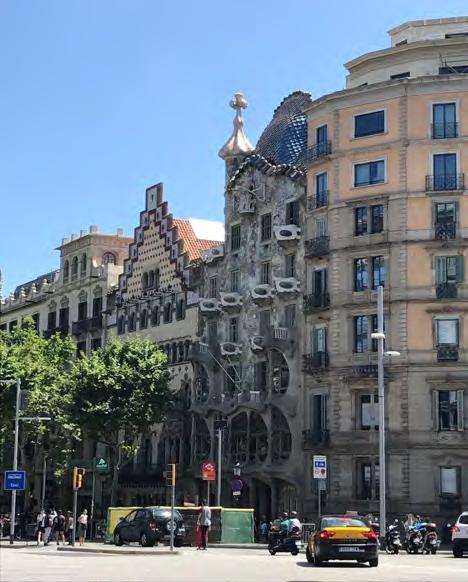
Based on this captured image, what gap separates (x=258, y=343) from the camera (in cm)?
6425

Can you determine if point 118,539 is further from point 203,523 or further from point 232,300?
point 232,300

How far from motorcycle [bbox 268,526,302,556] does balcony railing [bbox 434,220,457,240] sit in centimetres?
1955

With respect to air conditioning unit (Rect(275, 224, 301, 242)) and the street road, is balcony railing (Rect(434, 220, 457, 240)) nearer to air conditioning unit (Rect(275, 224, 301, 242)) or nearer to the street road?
air conditioning unit (Rect(275, 224, 301, 242))

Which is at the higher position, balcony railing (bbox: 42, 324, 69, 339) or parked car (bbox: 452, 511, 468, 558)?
balcony railing (bbox: 42, 324, 69, 339)

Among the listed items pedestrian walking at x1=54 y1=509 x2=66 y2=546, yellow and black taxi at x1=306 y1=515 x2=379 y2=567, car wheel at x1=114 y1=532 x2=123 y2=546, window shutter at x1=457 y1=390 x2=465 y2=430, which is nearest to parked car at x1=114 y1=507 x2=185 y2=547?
car wheel at x1=114 y1=532 x2=123 y2=546

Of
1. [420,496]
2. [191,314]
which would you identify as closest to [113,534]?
[420,496]

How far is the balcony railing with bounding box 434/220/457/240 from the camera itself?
187 feet

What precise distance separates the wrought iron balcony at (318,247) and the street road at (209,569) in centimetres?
2346

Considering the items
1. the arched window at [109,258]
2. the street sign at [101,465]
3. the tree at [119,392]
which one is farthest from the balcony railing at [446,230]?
the arched window at [109,258]

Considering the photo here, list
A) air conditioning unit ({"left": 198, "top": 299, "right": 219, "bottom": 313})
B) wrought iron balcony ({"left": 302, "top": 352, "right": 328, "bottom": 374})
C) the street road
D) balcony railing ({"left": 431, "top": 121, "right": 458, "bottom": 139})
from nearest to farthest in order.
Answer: the street road
balcony railing ({"left": 431, "top": 121, "right": 458, "bottom": 139})
wrought iron balcony ({"left": 302, "top": 352, "right": 328, "bottom": 374})
air conditioning unit ({"left": 198, "top": 299, "right": 219, "bottom": 313})

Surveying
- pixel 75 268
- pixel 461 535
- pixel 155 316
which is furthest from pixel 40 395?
pixel 461 535

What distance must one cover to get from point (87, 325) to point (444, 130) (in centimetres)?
3594

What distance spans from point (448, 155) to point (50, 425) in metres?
27.5

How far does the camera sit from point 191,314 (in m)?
72.8
